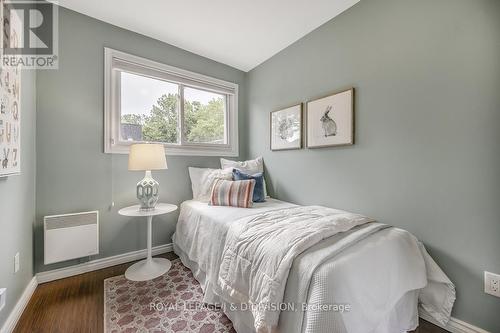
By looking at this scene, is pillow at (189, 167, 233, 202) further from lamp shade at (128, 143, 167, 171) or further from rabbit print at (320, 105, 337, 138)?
rabbit print at (320, 105, 337, 138)

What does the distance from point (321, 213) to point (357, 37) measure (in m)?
1.58

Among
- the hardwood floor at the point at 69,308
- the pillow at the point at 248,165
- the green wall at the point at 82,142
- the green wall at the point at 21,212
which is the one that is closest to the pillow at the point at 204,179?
the pillow at the point at 248,165

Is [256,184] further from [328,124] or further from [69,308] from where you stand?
[69,308]

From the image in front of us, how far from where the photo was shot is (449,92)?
1.35 metres

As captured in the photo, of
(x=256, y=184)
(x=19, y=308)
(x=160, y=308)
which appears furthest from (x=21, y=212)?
(x=256, y=184)

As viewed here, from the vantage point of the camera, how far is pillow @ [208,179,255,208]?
2.13 metres

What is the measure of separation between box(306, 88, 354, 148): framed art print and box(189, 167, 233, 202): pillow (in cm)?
102

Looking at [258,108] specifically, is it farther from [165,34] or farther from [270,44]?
[165,34]

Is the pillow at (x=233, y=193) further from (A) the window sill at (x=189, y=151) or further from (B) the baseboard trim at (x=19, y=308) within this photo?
(B) the baseboard trim at (x=19, y=308)

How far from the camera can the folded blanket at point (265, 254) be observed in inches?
39.8

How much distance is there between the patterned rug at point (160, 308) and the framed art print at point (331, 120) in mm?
1721

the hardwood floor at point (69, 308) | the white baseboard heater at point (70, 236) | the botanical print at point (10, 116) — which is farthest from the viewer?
the white baseboard heater at point (70, 236)

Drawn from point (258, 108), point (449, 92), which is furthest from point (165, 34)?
point (449, 92)

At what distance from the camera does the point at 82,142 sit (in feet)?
6.54
